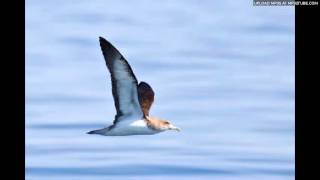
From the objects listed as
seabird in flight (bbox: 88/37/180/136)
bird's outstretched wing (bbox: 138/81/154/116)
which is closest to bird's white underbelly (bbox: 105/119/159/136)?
seabird in flight (bbox: 88/37/180/136)

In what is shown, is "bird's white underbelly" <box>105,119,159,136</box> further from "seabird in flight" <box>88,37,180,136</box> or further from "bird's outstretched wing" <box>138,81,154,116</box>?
"bird's outstretched wing" <box>138,81,154,116</box>

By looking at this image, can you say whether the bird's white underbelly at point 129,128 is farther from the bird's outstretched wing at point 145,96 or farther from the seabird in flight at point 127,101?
the bird's outstretched wing at point 145,96

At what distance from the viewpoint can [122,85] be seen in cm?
866

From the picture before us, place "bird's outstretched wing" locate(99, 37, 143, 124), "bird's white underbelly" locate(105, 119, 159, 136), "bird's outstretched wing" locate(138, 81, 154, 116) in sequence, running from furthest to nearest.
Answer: "bird's outstretched wing" locate(138, 81, 154, 116) < "bird's white underbelly" locate(105, 119, 159, 136) < "bird's outstretched wing" locate(99, 37, 143, 124)

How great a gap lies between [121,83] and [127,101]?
422mm

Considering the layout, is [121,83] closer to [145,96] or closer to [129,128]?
[129,128]

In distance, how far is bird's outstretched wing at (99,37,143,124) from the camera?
27.4ft

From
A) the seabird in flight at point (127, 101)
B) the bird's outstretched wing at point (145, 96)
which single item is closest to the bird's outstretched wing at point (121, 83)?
the seabird in flight at point (127, 101)

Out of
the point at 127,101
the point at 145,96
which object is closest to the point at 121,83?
the point at 127,101
